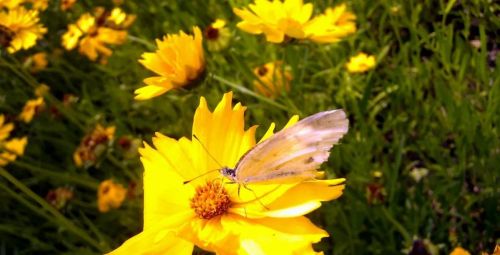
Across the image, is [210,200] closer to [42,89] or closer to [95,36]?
[42,89]

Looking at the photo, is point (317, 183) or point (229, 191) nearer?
point (317, 183)

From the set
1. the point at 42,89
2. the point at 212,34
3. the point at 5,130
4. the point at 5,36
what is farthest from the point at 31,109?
the point at 212,34

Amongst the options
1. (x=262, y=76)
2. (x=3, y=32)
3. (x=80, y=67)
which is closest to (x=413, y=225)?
(x=262, y=76)

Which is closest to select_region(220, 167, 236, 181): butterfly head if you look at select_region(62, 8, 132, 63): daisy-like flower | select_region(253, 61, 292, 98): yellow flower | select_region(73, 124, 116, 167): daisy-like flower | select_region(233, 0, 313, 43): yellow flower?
select_region(233, 0, 313, 43): yellow flower

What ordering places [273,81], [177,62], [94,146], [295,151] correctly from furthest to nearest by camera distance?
[94,146]
[273,81]
[177,62]
[295,151]

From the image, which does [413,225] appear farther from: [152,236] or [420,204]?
[152,236]

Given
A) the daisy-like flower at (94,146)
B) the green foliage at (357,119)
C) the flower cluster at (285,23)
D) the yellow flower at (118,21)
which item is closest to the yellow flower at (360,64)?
the green foliage at (357,119)
